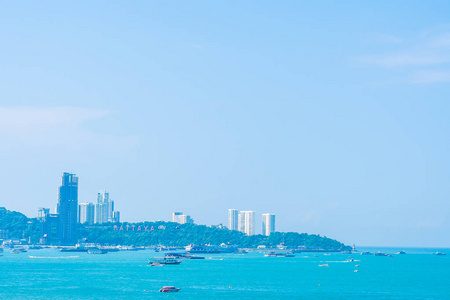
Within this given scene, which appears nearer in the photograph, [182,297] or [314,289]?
[182,297]

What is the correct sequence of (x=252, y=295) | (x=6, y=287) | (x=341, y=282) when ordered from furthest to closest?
(x=341, y=282)
(x=6, y=287)
(x=252, y=295)

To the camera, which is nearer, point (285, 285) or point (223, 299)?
point (223, 299)

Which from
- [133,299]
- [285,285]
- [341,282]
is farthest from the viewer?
[341,282]

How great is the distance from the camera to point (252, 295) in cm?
14638

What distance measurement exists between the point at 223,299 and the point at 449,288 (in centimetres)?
6334

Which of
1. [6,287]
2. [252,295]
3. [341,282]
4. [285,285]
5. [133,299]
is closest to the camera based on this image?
[133,299]

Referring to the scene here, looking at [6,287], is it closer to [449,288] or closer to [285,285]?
[285,285]

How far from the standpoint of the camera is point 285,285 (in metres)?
171

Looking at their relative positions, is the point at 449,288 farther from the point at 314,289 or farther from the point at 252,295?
the point at 252,295

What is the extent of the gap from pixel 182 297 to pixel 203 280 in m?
43.0

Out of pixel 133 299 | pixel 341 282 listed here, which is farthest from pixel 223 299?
pixel 341 282

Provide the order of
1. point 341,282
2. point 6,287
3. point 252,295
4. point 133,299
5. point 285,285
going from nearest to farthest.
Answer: point 133,299
point 252,295
point 6,287
point 285,285
point 341,282

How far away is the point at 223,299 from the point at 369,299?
29423 millimetres

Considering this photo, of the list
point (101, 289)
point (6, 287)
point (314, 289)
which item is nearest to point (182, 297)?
point (101, 289)
